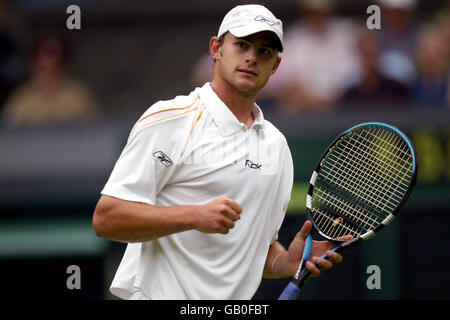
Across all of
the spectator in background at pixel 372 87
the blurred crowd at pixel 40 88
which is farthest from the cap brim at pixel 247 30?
the blurred crowd at pixel 40 88

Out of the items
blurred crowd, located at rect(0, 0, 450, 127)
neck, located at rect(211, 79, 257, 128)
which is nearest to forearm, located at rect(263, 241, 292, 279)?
neck, located at rect(211, 79, 257, 128)

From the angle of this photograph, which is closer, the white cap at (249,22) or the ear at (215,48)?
the white cap at (249,22)

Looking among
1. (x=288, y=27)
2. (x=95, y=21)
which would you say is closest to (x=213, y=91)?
(x=288, y=27)

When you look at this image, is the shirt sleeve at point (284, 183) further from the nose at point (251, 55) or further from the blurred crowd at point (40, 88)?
the blurred crowd at point (40, 88)

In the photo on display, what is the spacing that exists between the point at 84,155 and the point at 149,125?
4.04 m

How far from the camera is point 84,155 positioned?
7.98 metres

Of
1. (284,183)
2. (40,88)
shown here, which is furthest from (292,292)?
(40,88)

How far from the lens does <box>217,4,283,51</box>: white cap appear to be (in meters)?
4.21

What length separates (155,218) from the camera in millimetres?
3924

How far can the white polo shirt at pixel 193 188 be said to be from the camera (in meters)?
4.04

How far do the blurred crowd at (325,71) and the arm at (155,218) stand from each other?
162 inches

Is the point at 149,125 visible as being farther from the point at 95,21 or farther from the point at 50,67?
the point at 95,21

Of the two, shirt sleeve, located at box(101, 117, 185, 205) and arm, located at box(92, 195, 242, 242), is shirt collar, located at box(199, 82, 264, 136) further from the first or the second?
arm, located at box(92, 195, 242, 242)

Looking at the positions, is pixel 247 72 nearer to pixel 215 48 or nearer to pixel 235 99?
pixel 235 99
